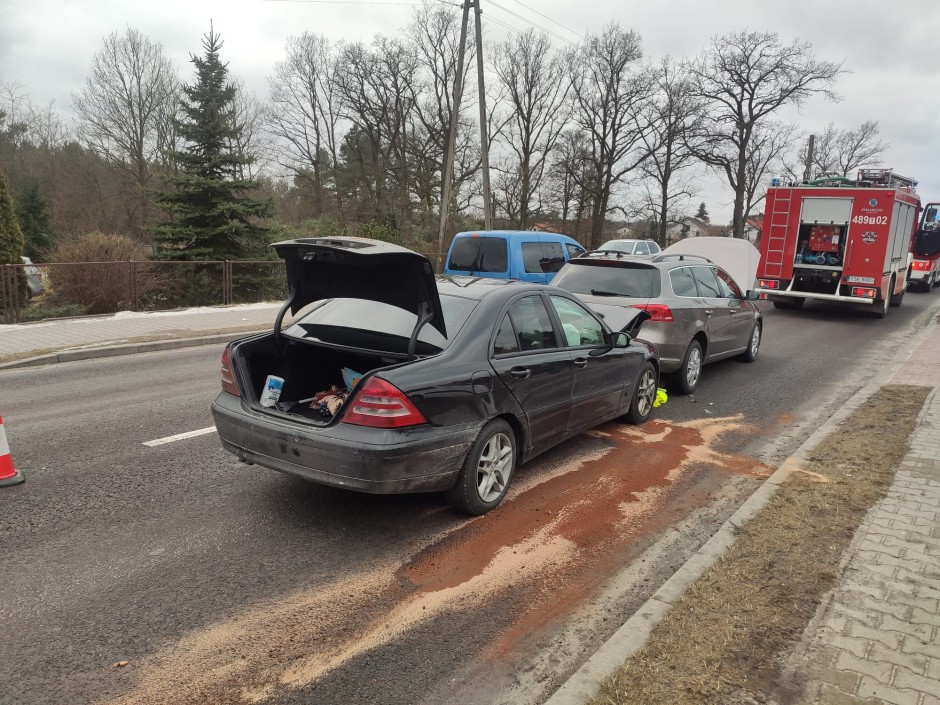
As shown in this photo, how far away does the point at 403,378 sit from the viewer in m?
3.84

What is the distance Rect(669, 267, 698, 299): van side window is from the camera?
7974mm

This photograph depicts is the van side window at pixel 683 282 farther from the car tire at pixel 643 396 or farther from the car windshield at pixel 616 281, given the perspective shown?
the car tire at pixel 643 396

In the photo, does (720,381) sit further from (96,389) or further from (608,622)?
(96,389)

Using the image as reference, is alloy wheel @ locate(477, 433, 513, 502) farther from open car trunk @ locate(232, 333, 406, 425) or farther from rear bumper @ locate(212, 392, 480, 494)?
open car trunk @ locate(232, 333, 406, 425)

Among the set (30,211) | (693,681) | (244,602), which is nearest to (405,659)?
(244,602)

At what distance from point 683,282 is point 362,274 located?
5.17 meters

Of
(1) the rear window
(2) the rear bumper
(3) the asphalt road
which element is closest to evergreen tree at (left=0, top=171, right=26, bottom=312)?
(1) the rear window

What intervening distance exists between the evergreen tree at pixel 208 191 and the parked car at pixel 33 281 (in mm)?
3483

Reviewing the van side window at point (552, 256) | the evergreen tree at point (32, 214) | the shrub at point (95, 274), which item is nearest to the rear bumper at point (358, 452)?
the van side window at point (552, 256)

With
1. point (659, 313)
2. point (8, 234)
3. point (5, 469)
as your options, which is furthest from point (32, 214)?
point (659, 313)

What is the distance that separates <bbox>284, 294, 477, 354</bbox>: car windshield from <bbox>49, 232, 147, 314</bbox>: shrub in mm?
11340

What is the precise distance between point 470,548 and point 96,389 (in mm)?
6105

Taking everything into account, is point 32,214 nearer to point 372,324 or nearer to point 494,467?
point 372,324

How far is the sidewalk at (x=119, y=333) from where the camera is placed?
9.87 m
